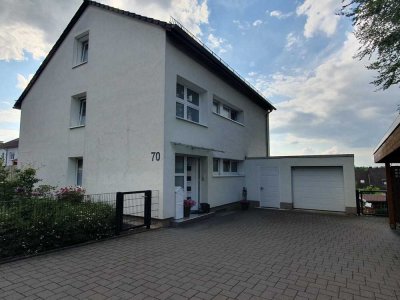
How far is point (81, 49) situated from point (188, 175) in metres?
7.90

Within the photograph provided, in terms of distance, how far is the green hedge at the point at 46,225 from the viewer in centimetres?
489

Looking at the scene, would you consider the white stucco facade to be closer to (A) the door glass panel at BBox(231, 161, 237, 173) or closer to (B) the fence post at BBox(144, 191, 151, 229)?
(B) the fence post at BBox(144, 191, 151, 229)

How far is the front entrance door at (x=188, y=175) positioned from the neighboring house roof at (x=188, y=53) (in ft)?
13.2

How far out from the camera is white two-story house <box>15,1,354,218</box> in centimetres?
862

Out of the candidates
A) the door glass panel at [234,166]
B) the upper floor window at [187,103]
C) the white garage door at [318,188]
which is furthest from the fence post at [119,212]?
the white garage door at [318,188]

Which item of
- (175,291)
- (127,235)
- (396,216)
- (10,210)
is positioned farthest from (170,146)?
(396,216)

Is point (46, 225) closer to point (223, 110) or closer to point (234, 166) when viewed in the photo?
point (223, 110)

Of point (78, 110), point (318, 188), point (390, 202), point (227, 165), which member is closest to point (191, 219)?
point (227, 165)

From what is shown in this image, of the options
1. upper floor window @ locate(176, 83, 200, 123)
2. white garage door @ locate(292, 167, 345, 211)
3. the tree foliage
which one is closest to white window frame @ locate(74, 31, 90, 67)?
upper floor window @ locate(176, 83, 200, 123)

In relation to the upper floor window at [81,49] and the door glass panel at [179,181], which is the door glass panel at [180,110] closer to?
the door glass panel at [179,181]

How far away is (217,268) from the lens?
4539 millimetres

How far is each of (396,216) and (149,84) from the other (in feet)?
30.1

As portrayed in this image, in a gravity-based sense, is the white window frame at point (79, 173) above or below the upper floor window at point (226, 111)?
below

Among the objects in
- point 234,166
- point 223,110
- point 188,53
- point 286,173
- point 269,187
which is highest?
point 188,53
